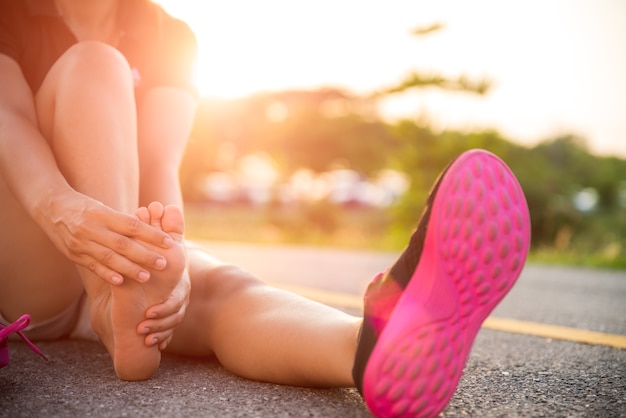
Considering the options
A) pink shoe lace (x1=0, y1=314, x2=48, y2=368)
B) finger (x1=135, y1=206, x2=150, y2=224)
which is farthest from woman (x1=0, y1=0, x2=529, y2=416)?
pink shoe lace (x1=0, y1=314, x2=48, y2=368)

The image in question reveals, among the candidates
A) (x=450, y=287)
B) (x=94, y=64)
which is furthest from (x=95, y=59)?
(x=450, y=287)

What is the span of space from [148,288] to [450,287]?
21.4 inches

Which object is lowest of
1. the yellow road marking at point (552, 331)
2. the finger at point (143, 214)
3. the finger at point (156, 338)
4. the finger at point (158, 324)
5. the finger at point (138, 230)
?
the yellow road marking at point (552, 331)

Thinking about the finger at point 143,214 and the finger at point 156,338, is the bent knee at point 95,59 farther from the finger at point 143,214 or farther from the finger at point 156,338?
the finger at point 156,338

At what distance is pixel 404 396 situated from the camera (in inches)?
36.6

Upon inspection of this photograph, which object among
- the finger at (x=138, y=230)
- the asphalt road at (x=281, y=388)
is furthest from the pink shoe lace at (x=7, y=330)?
the finger at (x=138, y=230)

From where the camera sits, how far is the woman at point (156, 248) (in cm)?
97

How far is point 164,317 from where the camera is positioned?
116 centimetres

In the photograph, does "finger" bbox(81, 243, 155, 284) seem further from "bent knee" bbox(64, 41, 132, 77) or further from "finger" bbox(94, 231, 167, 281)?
"bent knee" bbox(64, 41, 132, 77)

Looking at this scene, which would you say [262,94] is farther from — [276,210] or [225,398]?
[225,398]

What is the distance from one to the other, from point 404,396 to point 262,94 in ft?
96.3

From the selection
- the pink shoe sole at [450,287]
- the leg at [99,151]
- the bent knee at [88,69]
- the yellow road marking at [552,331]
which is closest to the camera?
the pink shoe sole at [450,287]

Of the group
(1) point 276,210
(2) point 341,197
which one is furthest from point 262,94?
(1) point 276,210

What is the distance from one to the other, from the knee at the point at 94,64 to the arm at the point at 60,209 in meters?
0.14
